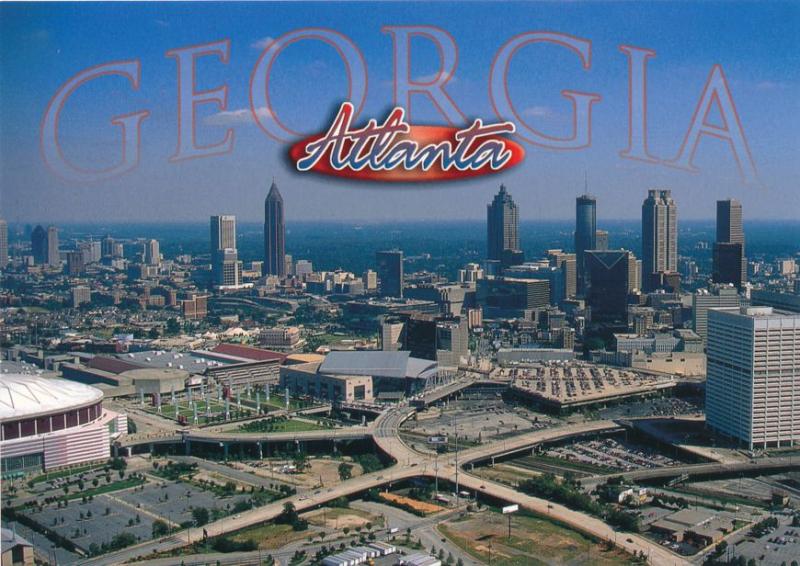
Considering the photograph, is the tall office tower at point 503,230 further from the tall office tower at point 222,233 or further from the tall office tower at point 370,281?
the tall office tower at point 222,233

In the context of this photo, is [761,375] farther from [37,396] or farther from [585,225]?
[585,225]

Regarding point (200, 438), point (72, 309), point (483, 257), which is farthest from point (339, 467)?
point (483, 257)

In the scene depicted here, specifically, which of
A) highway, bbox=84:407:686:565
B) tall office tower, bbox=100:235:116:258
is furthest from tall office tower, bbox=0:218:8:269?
highway, bbox=84:407:686:565

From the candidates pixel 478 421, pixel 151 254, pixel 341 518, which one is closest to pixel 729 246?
pixel 478 421

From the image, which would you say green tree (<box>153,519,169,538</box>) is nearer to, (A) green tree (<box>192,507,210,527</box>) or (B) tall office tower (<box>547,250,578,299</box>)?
(A) green tree (<box>192,507,210,527</box>)

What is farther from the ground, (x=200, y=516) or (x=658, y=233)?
(x=658, y=233)

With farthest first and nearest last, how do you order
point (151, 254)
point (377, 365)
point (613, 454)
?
1. point (151, 254)
2. point (377, 365)
3. point (613, 454)
